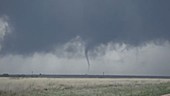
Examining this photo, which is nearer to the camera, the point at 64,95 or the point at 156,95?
the point at 156,95

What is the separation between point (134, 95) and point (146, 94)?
1302 mm

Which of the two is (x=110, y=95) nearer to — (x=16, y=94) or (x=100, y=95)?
(x=100, y=95)

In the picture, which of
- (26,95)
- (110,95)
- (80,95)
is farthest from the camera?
(26,95)

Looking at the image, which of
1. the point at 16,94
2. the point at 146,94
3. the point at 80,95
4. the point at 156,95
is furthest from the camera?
the point at 16,94

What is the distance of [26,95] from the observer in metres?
44.9

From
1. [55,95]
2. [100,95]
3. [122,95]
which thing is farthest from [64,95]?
[122,95]

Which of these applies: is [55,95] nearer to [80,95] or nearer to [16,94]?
Result: [80,95]

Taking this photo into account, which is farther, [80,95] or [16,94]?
[16,94]

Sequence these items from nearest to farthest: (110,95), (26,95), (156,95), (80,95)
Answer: (156,95), (110,95), (80,95), (26,95)

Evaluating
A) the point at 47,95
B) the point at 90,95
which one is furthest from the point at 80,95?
the point at 47,95

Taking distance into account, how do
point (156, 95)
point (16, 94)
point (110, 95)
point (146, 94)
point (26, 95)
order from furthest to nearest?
point (16, 94)
point (26, 95)
point (110, 95)
point (146, 94)
point (156, 95)

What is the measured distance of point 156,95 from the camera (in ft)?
104

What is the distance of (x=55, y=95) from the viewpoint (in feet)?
139

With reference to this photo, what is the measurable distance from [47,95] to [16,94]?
7075 millimetres
